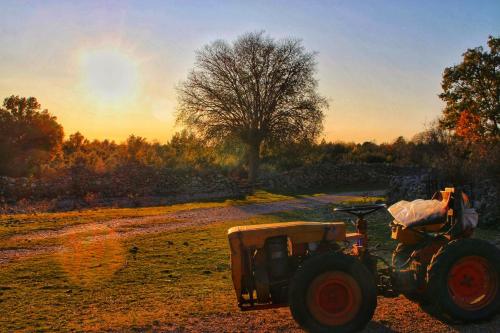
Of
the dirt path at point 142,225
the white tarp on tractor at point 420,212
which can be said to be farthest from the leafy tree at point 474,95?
the white tarp on tractor at point 420,212

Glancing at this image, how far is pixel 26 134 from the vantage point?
42906 millimetres

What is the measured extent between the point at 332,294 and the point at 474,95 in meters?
34.8

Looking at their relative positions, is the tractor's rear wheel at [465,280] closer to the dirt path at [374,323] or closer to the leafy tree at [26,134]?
the dirt path at [374,323]

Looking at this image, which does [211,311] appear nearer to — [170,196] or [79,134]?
[170,196]

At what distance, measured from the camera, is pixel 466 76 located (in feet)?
119

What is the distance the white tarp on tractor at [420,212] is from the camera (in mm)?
6359

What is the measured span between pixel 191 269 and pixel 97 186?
1974cm

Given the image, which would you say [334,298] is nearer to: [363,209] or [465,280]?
[363,209]

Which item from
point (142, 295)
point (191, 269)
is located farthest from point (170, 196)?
point (142, 295)

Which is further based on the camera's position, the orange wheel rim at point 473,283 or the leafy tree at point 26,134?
the leafy tree at point 26,134

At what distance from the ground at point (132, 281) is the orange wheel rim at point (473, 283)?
0.97ft

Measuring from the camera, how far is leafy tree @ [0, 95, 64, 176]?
3788 centimetres

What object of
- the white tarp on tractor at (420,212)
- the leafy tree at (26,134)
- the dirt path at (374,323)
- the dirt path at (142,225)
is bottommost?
the dirt path at (374,323)

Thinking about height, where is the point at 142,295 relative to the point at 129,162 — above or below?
below
